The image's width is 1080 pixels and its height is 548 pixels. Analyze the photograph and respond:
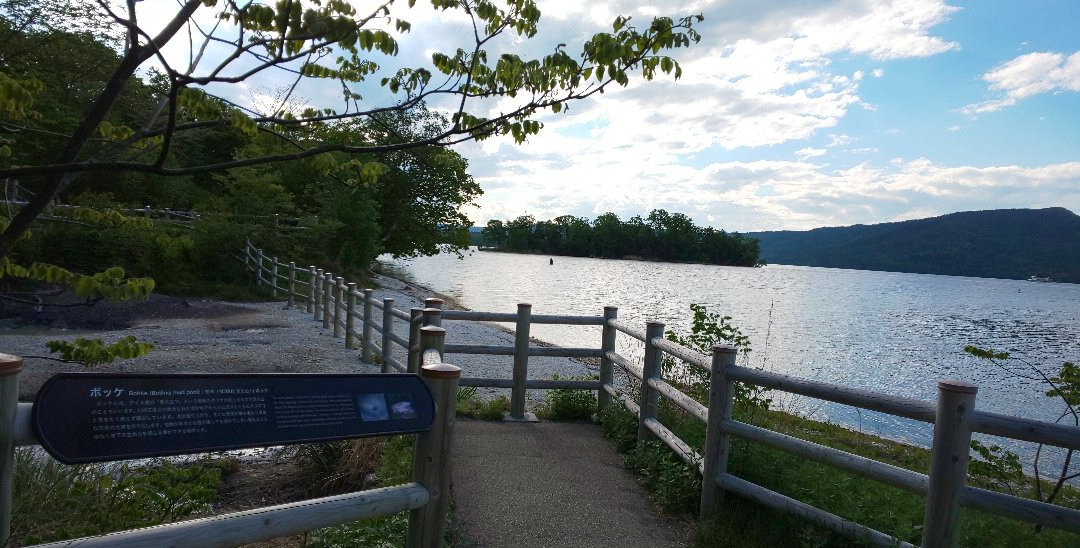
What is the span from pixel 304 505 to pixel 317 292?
52.9 ft

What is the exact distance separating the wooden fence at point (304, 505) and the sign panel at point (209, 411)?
9 cm

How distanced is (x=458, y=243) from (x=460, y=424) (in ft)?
111

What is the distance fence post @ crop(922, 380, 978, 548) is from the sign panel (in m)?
2.23

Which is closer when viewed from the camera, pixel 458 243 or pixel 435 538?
pixel 435 538

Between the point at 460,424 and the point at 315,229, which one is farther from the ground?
the point at 315,229

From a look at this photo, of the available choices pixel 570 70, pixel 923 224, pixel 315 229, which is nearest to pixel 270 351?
pixel 570 70

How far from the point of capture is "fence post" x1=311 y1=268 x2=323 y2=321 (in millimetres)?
17625

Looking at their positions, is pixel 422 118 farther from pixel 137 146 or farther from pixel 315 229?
pixel 137 146

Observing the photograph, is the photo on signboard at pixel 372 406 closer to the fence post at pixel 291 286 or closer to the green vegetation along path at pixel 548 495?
the green vegetation along path at pixel 548 495

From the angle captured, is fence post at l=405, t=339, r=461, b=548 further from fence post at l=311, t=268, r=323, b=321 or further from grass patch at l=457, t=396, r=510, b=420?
fence post at l=311, t=268, r=323, b=321

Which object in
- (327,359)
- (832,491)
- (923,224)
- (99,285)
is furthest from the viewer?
(923,224)

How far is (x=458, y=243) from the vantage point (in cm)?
4044

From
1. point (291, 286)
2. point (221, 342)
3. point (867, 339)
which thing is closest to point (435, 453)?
point (221, 342)

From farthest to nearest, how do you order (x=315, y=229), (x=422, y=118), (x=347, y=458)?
(x=422, y=118) < (x=315, y=229) < (x=347, y=458)
